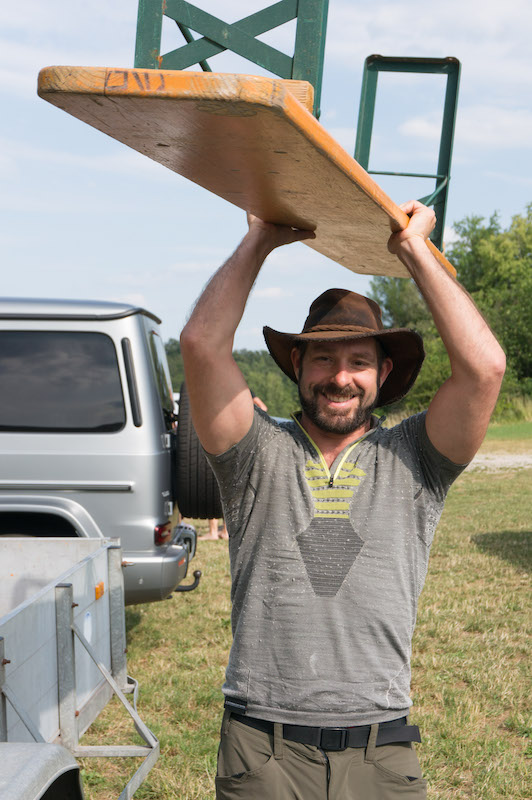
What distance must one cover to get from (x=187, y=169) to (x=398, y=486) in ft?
3.36

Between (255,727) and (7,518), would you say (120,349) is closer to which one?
(7,518)

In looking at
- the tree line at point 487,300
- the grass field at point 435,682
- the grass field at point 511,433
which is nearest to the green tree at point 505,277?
the tree line at point 487,300

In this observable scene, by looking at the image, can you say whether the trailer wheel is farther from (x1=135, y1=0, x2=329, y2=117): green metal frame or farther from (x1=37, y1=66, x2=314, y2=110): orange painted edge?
(x1=37, y1=66, x2=314, y2=110): orange painted edge

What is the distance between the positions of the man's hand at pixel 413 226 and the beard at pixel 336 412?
427 mm

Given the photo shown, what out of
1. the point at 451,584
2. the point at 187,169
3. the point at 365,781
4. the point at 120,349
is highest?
the point at 187,169

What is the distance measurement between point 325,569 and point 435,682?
3.54m

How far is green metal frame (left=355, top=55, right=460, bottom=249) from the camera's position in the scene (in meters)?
3.05

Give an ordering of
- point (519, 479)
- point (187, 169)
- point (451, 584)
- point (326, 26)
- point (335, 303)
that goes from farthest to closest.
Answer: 1. point (519, 479)
2. point (451, 584)
3. point (335, 303)
4. point (326, 26)
5. point (187, 169)

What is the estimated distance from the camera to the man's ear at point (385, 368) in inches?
102

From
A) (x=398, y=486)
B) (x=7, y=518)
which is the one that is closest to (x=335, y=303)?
(x=398, y=486)

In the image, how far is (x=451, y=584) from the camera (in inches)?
311

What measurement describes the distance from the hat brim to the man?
0.10 ft

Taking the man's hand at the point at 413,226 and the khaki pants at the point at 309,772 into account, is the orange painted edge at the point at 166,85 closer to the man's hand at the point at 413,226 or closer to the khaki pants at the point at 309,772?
the man's hand at the point at 413,226

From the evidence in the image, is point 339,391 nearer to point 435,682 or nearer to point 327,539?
point 327,539
